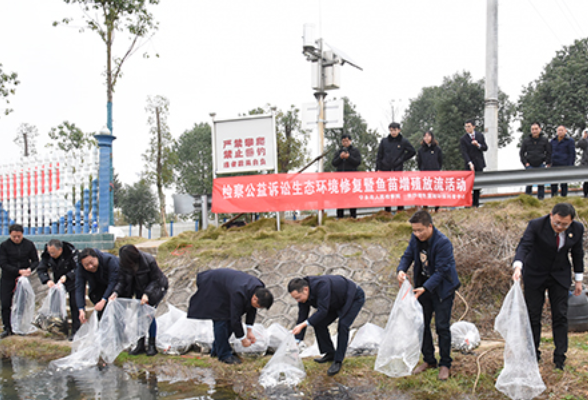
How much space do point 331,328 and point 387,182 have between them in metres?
3.22

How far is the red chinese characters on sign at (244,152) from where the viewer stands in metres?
9.13

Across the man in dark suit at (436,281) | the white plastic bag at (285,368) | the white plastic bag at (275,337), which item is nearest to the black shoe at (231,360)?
the white plastic bag at (275,337)

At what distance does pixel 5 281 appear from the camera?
7344mm

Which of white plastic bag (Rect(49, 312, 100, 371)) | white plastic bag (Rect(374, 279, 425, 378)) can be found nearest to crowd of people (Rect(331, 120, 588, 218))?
white plastic bag (Rect(374, 279, 425, 378))

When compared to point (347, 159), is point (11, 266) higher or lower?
lower

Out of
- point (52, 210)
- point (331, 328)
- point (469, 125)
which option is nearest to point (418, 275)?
point (331, 328)

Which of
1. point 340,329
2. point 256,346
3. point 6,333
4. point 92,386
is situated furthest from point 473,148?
point 6,333

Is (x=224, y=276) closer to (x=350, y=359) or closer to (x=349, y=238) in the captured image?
(x=350, y=359)

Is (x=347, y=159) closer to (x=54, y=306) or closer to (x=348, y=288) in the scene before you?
(x=348, y=288)

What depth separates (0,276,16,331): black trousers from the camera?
7348mm

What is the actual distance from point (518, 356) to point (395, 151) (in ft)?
18.2

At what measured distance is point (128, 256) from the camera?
5547 mm

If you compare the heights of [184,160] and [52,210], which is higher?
[184,160]

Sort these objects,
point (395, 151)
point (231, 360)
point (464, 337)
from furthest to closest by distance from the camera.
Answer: point (395, 151)
point (231, 360)
point (464, 337)
